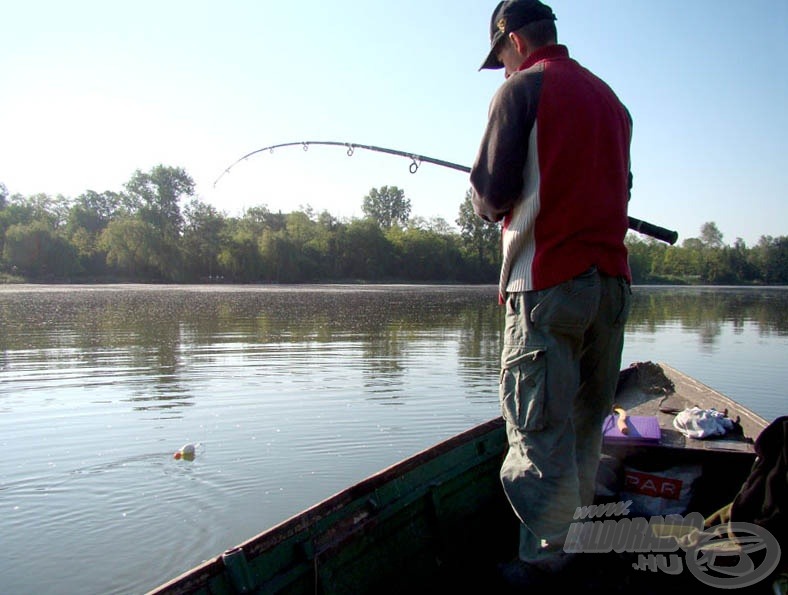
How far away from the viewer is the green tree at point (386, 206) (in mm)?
120000

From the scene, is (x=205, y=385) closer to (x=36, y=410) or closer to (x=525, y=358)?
(x=36, y=410)

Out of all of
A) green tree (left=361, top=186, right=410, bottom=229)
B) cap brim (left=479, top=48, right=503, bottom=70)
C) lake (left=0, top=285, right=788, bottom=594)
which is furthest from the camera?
green tree (left=361, top=186, right=410, bottom=229)

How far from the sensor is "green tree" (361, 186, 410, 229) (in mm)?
120000

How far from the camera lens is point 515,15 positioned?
2969 millimetres

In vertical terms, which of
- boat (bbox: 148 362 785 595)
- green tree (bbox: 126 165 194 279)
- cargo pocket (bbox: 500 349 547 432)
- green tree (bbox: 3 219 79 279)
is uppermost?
green tree (bbox: 126 165 194 279)

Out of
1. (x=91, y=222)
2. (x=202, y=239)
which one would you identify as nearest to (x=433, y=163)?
(x=202, y=239)

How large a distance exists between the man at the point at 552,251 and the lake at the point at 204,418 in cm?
360

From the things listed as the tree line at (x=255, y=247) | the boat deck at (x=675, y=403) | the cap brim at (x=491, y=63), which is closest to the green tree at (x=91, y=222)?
the tree line at (x=255, y=247)

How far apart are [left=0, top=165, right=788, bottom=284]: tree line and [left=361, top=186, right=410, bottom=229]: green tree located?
0.17 m

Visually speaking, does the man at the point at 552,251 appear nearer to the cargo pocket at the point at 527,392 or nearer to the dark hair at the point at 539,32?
the cargo pocket at the point at 527,392

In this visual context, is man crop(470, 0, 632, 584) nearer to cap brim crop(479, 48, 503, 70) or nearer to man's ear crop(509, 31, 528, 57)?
man's ear crop(509, 31, 528, 57)

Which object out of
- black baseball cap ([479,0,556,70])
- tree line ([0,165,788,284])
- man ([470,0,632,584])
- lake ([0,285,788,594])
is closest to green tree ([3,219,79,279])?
tree line ([0,165,788,284])

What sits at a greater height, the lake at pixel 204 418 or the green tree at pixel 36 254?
the green tree at pixel 36 254

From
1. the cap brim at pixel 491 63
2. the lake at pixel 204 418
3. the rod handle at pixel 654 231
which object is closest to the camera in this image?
the cap brim at pixel 491 63
